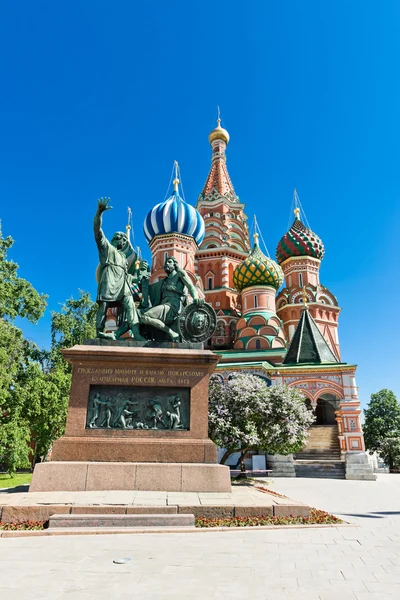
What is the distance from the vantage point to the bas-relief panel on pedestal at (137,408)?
28.8 ft

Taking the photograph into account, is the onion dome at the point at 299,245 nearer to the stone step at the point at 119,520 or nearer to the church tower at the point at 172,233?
the church tower at the point at 172,233

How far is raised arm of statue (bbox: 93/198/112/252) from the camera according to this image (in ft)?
33.1

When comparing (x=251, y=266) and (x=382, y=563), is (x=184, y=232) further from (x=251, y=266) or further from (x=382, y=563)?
(x=382, y=563)

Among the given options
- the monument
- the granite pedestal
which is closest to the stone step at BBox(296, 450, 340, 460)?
the monument

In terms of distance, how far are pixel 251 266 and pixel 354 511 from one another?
2989 cm

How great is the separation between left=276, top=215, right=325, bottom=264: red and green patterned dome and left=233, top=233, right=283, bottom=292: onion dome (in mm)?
6115

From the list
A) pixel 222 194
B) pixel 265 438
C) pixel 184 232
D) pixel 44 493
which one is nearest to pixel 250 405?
pixel 265 438

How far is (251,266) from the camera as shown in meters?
38.1

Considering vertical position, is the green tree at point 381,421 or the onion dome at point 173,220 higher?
the onion dome at point 173,220

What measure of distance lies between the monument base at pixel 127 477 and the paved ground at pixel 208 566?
2195 millimetres

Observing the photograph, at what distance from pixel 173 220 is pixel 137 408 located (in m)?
31.4

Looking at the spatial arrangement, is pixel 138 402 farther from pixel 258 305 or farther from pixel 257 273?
pixel 257 273

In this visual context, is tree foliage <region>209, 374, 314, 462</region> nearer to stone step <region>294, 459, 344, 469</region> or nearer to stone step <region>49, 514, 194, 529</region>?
stone step <region>294, 459, 344, 469</region>

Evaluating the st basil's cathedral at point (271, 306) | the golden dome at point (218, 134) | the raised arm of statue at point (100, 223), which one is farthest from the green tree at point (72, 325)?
the golden dome at point (218, 134)
